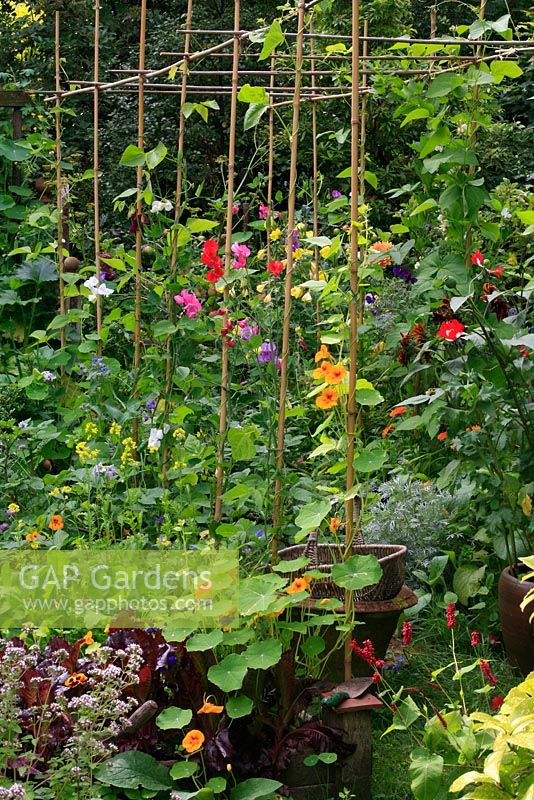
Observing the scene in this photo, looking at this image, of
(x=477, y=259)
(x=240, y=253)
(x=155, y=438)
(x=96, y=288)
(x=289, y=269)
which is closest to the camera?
(x=289, y=269)

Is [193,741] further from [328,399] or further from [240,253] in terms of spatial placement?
[240,253]

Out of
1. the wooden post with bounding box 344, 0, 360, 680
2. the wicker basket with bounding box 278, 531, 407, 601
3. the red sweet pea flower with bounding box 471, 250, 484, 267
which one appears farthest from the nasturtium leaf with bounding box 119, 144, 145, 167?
the wicker basket with bounding box 278, 531, 407, 601

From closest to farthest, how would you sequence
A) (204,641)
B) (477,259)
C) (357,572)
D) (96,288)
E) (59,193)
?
1. (204,641)
2. (357,572)
3. (477,259)
4. (96,288)
5. (59,193)

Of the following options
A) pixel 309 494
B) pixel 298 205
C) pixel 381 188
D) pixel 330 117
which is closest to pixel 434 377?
pixel 309 494

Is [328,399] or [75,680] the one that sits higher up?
[328,399]

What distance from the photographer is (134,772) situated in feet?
6.89

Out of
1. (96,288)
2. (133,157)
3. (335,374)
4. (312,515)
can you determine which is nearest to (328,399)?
(335,374)

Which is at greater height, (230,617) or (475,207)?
(475,207)

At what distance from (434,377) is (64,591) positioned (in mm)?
2029

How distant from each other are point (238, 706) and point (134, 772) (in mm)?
261

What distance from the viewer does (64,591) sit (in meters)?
2.79

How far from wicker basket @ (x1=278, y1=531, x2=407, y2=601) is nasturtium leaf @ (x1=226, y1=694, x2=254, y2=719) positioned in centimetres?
43

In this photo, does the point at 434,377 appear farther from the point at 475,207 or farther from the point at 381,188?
the point at 381,188

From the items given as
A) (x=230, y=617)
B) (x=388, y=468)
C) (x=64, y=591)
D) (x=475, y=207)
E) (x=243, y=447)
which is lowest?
(x=388, y=468)
